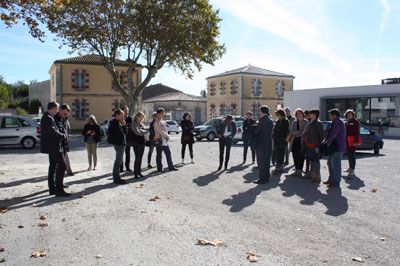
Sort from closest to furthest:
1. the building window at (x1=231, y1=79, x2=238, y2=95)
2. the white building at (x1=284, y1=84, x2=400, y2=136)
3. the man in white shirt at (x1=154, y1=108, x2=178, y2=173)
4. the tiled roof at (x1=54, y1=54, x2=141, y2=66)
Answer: the man in white shirt at (x1=154, y1=108, x2=178, y2=173) < the white building at (x1=284, y1=84, x2=400, y2=136) < the tiled roof at (x1=54, y1=54, x2=141, y2=66) < the building window at (x1=231, y1=79, x2=238, y2=95)

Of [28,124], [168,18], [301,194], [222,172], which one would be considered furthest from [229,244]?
[168,18]

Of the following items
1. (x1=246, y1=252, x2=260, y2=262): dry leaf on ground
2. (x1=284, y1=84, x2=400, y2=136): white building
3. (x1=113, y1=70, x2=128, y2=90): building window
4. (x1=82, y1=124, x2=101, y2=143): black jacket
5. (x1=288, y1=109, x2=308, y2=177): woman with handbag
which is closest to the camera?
(x1=246, y1=252, x2=260, y2=262): dry leaf on ground

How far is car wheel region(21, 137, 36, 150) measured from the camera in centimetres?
1894

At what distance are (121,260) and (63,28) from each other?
87.6 ft

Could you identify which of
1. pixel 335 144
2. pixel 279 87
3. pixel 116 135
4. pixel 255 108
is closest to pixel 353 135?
pixel 335 144

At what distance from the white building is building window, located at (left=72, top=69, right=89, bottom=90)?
2265 centimetres


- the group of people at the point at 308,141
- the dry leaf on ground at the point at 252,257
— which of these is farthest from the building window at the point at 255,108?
the dry leaf on ground at the point at 252,257

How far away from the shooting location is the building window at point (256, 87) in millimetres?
52344

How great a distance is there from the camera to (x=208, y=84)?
192 feet

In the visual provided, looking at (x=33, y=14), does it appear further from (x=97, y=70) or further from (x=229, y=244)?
(x=97, y=70)

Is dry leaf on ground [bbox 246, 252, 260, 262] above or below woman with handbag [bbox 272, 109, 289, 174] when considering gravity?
below

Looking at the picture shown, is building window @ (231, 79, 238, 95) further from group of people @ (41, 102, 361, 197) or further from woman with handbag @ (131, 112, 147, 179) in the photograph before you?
woman with handbag @ (131, 112, 147, 179)

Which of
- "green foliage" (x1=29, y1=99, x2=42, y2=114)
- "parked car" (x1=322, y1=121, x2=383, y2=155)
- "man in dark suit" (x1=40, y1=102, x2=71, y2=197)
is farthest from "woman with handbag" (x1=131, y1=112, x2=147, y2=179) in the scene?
"green foliage" (x1=29, y1=99, x2=42, y2=114)

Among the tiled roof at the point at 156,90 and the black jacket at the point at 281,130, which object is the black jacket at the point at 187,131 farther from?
the tiled roof at the point at 156,90
